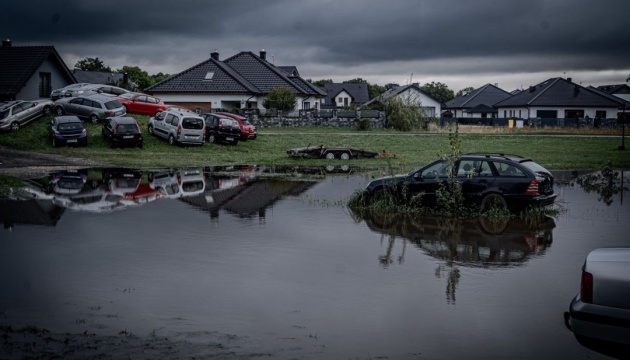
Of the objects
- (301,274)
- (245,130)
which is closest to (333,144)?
(245,130)

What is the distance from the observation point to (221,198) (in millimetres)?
19406

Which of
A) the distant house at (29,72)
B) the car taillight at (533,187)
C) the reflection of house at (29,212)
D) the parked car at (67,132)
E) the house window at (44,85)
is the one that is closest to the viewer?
the reflection of house at (29,212)

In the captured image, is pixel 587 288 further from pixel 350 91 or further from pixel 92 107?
pixel 350 91

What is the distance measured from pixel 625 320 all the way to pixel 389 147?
1281 inches

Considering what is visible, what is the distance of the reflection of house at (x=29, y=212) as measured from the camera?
49.1 feet

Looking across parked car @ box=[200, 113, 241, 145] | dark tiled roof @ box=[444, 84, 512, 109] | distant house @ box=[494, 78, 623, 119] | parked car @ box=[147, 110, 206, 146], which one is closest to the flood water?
parked car @ box=[147, 110, 206, 146]

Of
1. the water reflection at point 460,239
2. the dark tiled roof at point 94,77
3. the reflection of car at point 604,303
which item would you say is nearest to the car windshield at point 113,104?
the water reflection at point 460,239

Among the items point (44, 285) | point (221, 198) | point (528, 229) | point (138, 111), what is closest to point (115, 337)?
point (44, 285)

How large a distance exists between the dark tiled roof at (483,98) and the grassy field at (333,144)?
1829 inches

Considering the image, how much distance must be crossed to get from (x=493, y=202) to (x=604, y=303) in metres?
9.48

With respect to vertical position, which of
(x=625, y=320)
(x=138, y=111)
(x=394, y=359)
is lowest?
(x=394, y=359)

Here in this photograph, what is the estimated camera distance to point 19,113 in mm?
37875

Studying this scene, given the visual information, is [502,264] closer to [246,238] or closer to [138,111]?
[246,238]

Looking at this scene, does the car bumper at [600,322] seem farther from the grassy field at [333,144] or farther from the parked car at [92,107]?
the parked car at [92,107]
